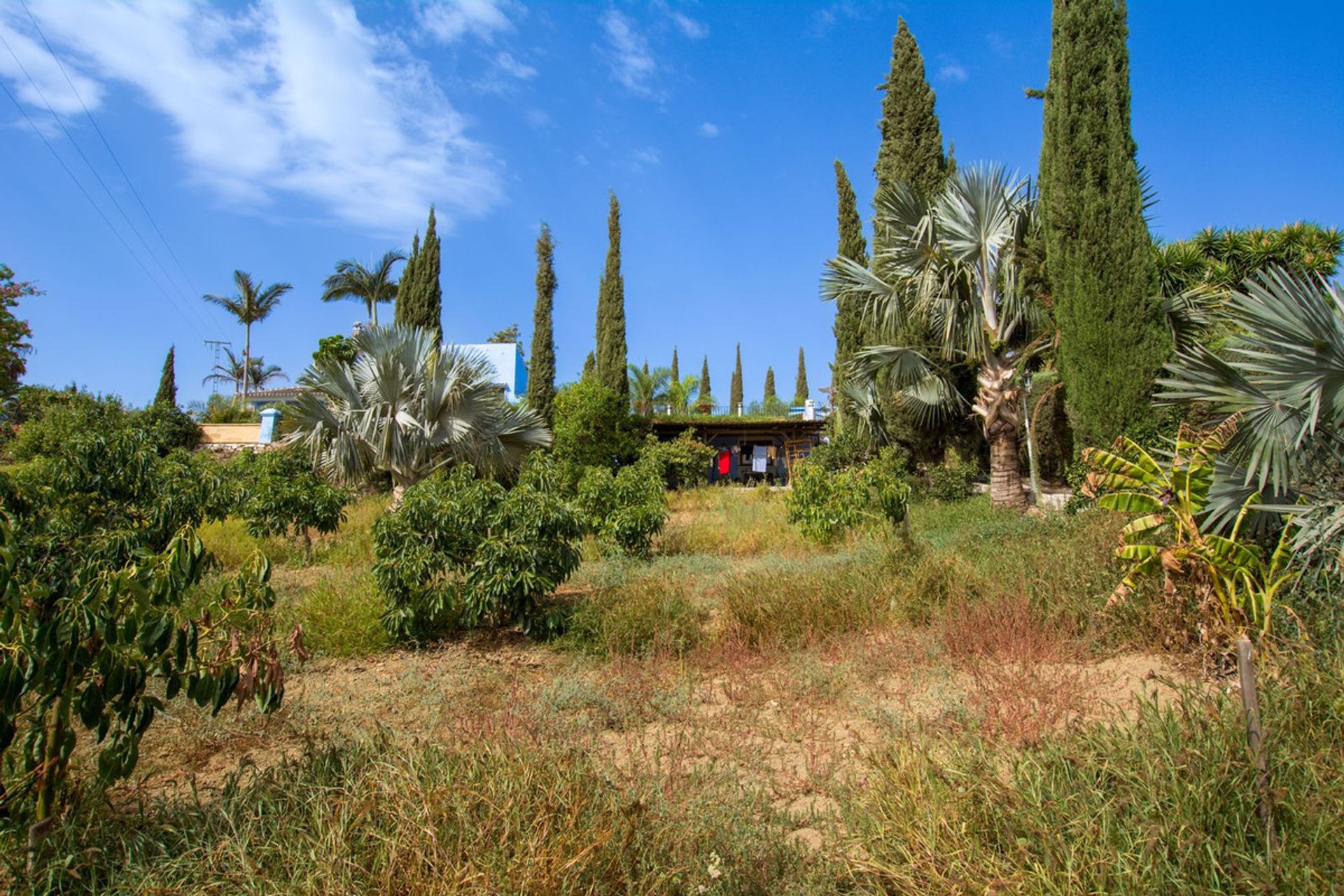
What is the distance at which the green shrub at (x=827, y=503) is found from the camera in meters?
10.0

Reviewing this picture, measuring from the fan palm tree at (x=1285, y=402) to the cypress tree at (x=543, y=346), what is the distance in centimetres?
1961

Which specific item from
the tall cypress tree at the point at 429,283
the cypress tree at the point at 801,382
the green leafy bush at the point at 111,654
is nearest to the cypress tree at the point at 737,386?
the cypress tree at the point at 801,382

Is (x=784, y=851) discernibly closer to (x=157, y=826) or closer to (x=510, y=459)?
(x=157, y=826)

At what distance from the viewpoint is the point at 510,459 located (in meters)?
14.0

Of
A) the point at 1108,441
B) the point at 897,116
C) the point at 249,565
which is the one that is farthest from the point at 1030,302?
the point at 249,565

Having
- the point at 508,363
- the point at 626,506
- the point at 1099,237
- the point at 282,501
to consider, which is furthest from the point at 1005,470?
the point at 508,363

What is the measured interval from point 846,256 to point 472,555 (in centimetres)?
1602

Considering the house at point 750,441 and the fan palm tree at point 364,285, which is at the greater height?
the fan palm tree at point 364,285

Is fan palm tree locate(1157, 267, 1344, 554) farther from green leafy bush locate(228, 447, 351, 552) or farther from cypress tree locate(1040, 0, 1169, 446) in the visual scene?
green leafy bush locate(228, 447, 351, 552)

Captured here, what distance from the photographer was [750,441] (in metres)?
26.9

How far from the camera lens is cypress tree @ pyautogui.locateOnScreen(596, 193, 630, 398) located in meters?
24.0

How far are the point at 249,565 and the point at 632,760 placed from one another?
1872mm

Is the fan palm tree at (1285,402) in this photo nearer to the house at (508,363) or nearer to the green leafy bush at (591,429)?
the green leafy bush at (591,429)

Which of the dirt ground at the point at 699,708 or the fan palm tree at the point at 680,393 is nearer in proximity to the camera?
the dirt ground at the point at 699,708
